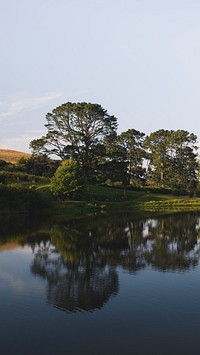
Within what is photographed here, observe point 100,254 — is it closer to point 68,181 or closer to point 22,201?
point 22,201

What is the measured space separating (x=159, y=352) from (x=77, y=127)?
75.8m

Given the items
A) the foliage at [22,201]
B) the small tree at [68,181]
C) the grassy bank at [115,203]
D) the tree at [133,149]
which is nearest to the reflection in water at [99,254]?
the grassy bank at [115,203]

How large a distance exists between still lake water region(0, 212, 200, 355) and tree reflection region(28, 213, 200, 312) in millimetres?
57

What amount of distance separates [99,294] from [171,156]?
9621cm

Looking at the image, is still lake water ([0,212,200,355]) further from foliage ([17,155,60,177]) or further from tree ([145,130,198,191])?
tree ([145,130,198,191])

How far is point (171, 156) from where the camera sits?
114 metres

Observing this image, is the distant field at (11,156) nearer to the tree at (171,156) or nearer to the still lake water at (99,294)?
the tree at (171,156)

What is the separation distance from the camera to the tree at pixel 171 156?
109 m

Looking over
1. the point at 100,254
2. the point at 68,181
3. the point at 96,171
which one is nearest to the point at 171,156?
the point at 96,171

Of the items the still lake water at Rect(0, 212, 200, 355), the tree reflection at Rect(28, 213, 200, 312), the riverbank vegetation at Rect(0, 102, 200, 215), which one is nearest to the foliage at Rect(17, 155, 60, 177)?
the riverbank vegetation at Rect(0, 102, 200, 215)

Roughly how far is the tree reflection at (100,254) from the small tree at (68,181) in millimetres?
15232

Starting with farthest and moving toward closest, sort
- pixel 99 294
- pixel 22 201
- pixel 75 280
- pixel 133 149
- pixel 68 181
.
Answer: pixel 133 149 → pixel 68 181 → pixel 22 201 → pixel 75 280 → pixel 99 294

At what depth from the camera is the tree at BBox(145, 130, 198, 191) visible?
358ft

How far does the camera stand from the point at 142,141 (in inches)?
4395
